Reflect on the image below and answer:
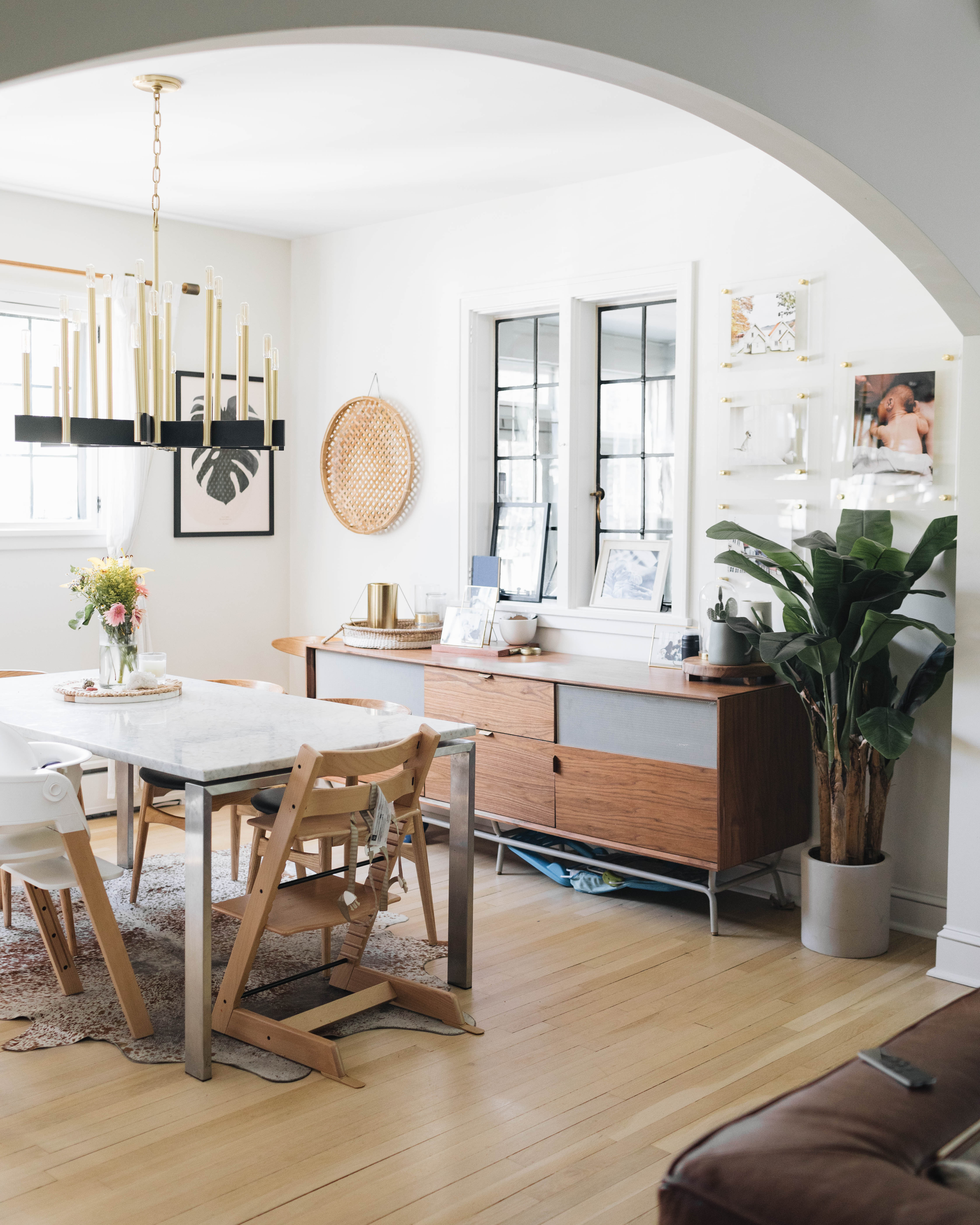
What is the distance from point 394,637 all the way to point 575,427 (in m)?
1.20

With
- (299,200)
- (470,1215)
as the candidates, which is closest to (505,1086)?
(470,1215)

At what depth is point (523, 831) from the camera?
4.97 m

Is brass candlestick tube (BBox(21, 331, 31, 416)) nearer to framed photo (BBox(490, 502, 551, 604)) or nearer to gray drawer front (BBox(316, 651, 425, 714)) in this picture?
gray drawer front (BBox(316, 651, 425, 714))

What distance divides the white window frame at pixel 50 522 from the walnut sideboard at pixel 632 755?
1789 millimetres

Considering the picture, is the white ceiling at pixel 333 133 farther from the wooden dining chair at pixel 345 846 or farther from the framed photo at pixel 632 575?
the wooden dining chair at pixel 345 846

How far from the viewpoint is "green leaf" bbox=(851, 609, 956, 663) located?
362 centimetres

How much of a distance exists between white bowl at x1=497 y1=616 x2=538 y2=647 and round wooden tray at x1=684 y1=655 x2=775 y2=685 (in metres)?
0.99

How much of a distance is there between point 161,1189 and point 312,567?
3981mm

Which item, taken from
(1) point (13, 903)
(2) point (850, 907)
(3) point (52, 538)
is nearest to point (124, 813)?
(1) point (13, 903)

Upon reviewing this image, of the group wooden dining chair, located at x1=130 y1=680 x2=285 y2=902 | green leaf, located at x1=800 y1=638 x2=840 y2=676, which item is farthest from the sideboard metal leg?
wooden dining chair, located at x1=130 y1=680 x2=285 y2=902

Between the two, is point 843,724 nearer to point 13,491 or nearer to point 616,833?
point 616,833

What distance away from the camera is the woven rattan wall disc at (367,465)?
5676mm

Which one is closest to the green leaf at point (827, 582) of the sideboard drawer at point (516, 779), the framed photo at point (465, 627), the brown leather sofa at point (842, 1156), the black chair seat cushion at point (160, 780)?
the sideboard drawer at point (516, 779)

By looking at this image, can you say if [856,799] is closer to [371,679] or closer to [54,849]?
[371,679]
